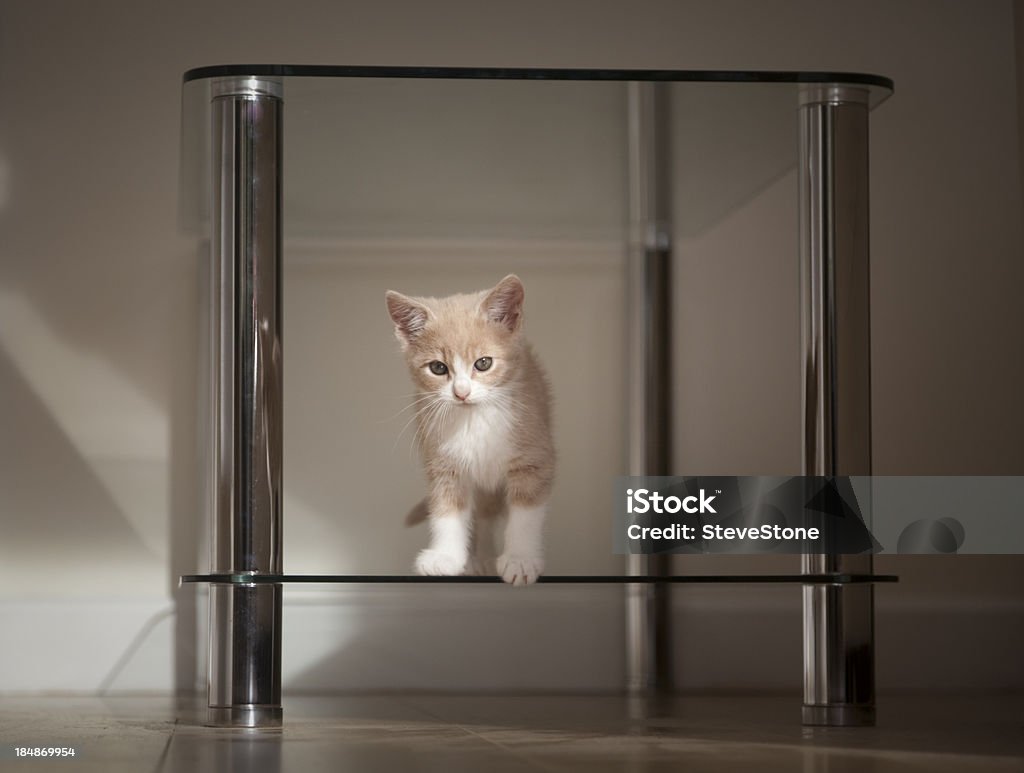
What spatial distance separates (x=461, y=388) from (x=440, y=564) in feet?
0.55

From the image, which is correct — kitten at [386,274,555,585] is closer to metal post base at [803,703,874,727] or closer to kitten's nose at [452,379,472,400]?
kitten's nose at [452,379,472,400]

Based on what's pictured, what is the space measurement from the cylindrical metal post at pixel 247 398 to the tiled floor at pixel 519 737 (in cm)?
7

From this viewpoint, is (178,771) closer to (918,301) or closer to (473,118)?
(473,118)

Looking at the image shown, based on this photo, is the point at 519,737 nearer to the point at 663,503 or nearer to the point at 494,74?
the point at 663,503

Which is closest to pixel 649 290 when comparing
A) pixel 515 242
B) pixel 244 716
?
pixel 515 242

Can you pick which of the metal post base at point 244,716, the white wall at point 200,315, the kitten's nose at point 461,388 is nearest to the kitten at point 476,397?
the kitten's nose at point 461,388

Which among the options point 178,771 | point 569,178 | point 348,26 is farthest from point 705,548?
point 348,26

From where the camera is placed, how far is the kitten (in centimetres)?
125

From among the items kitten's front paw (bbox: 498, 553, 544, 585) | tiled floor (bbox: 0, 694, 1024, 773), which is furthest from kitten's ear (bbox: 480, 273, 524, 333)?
tiled floor (bbox: 0, 694, 1024, 773)

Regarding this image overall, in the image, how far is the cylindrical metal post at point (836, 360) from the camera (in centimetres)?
126

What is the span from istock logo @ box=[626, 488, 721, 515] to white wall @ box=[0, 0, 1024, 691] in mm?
580

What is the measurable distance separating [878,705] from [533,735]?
551 mm

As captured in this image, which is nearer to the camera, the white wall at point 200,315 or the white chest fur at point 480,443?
the white chest fur at point 480,443
